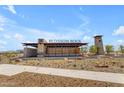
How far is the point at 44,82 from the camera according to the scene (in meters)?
2.65

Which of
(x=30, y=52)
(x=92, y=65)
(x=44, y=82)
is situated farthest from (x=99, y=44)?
(x=44, y=82)

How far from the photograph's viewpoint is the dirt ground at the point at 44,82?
8.10ft

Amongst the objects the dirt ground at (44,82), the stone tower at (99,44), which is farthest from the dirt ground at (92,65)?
the dirt ground at (44,82)

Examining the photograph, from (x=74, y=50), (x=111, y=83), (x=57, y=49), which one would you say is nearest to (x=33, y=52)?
(x=57, y=49)

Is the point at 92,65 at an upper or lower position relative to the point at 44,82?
upper

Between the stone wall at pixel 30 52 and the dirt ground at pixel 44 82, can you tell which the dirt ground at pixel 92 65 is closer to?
the dirt ground at pixel 44 82

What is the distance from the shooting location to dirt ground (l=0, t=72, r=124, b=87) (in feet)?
8.10

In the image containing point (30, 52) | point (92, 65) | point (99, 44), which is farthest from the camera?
point (30, 52)

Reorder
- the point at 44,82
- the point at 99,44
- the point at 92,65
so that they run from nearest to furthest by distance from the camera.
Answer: the point at 44,82, the point at 92,65, the point at 99,44

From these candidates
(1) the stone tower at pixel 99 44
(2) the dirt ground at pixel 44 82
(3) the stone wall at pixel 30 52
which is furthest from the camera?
(3) the stone wall at pixel 30 52

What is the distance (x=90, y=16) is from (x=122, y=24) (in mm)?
621

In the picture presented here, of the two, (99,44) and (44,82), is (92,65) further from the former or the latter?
(44,82)

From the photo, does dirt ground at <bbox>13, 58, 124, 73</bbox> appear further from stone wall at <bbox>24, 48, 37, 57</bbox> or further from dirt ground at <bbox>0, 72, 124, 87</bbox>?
stone wall at <bbox>24, 48, 37, 57</bbox>
